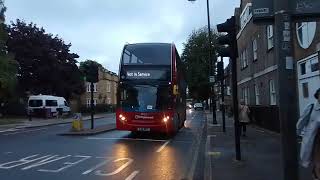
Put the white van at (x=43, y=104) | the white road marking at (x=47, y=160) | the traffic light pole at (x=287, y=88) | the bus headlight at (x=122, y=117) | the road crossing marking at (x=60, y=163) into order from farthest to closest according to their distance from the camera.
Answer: the white van at (x=43, y=104)
the bus headlight at (x=122, y=117)
the white road marking at (x=47, y=160)
the road crossing marking at (x=60, y=163)
the traffic light pole at (x=287, y=88)

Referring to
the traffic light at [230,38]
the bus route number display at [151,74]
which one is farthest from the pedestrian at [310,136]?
the bus route number display at [151,74]

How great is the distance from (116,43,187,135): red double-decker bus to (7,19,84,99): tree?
3896 cm

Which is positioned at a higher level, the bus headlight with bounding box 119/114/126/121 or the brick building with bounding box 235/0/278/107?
the brick building with bounding box 235/0/278/107

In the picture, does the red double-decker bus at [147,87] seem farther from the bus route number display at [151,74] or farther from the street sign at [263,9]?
the street sign at [263,9]

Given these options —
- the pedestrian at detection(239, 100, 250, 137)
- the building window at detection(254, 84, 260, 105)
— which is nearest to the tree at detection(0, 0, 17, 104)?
the building window at detection(254, 84, 260, 105)

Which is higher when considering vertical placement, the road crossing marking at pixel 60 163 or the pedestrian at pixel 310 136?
the pedestrian at pixel 310 136

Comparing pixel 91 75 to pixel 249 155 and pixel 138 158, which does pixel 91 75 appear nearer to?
pixel 138 158

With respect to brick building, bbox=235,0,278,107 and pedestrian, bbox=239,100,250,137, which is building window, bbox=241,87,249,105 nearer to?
brick building, bbox=235,0,278,107

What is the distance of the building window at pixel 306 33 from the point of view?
17.8 metres

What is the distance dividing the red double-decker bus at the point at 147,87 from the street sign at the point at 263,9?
15.7 meters

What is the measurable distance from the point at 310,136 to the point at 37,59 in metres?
55.8

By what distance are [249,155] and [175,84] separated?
9.38m

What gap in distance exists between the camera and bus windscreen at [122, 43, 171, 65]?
22.9m

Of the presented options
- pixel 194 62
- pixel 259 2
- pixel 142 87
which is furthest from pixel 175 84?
pixel 194 62
